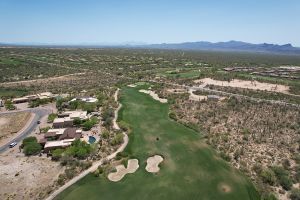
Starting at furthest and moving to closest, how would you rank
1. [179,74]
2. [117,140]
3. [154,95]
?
A: [179,74] → [154,95] → [117,140]

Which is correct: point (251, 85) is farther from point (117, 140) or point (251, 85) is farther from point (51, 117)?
point (51, 117)

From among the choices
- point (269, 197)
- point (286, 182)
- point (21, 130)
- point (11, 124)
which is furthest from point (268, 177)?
point (11, 124)

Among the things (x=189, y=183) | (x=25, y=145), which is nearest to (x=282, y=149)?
(x=189, y=183)

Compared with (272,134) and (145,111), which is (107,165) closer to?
(145,111)

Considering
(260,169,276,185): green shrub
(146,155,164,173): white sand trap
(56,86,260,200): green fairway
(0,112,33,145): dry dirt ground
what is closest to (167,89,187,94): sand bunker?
(56,86,260,200): green fairway

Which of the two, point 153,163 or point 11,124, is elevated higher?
point 153,163

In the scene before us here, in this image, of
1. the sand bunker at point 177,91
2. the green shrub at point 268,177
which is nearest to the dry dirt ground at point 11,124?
the green shrub at point 268,177

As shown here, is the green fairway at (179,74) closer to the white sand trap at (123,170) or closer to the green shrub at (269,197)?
the white sand trap at (123,170)
